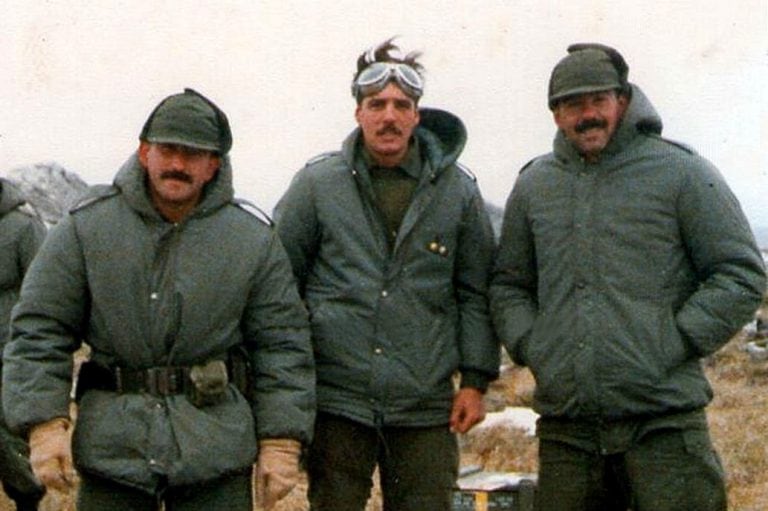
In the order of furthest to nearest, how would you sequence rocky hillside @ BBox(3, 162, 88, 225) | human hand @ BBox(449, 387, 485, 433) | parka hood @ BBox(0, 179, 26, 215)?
rocky hillside @ BBox(3, 162, 88, 225)
parka hood @ BBox(0, 179, 26, 215)
human hand @ BBox(449, 387, 485, 433)

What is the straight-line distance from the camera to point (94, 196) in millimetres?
5727

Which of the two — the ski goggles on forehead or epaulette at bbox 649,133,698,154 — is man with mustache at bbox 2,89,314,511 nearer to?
the ski goggles on forehead

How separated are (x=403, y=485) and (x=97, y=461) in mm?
1403

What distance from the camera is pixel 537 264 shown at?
617 centimetres

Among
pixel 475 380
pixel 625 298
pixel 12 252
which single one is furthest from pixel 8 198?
pixel 625 298

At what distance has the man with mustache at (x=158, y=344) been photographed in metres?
5.51

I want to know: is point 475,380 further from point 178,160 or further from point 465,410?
point 178,160

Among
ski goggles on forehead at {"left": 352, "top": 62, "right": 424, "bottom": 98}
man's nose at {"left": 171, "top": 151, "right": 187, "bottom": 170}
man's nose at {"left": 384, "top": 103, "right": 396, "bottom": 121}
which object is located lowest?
man's nose at {"left": 171, "top": 151, "right": 187, "bottom": 170}

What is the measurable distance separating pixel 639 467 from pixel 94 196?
243 cm

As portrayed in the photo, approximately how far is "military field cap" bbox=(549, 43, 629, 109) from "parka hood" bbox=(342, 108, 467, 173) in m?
0.54

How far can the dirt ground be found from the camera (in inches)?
384

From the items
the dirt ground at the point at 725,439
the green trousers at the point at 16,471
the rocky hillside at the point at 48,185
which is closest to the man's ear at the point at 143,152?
the green trousers at the point at 16,471

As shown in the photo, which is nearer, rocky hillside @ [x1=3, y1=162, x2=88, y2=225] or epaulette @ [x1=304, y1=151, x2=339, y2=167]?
epaulette @ [x1=304, y1=151, x2=339, y2=167]

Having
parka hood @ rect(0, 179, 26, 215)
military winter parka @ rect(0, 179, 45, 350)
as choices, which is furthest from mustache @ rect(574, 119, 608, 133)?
parka hood @ rect(0, 179, 26, 215)
